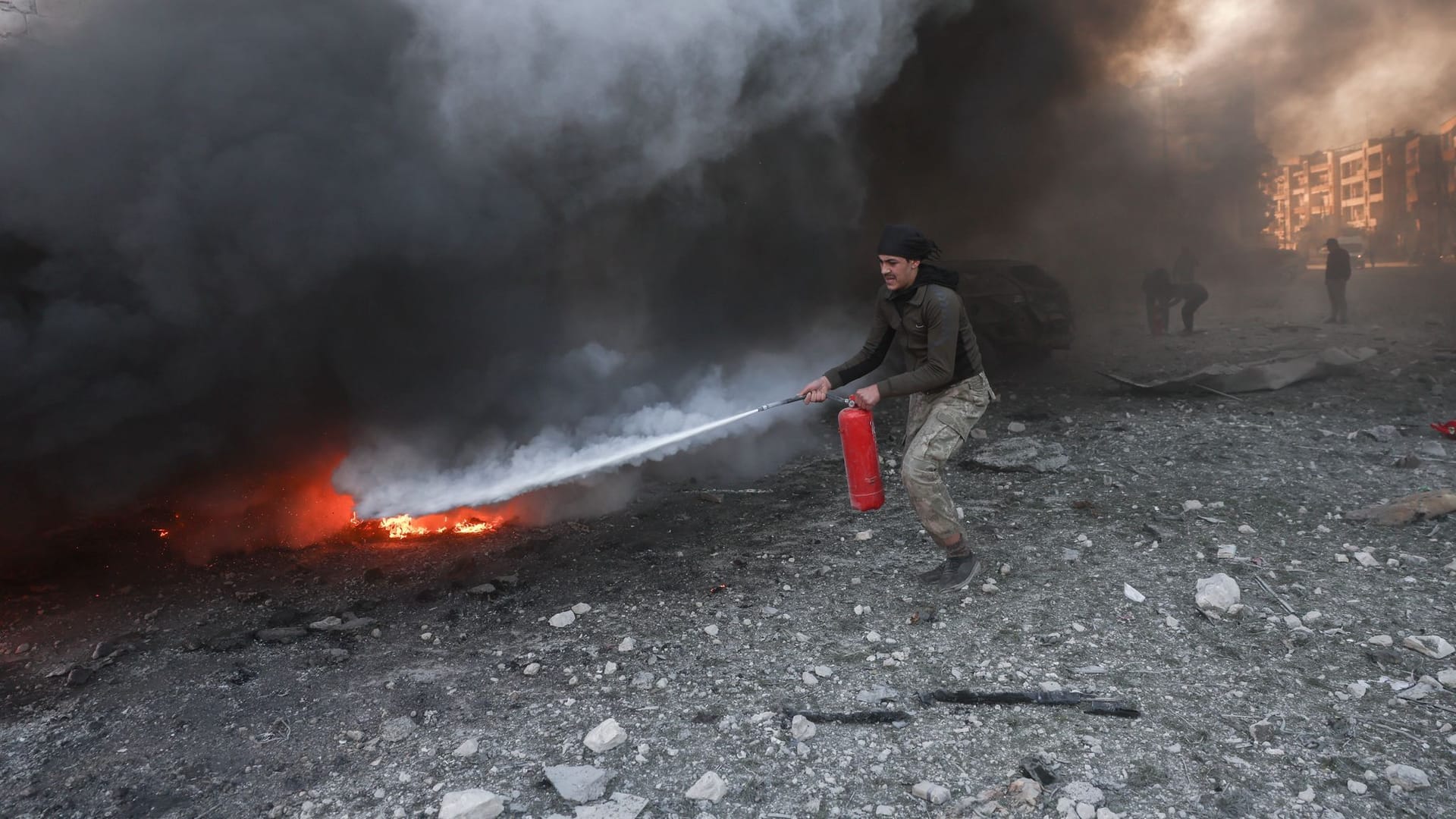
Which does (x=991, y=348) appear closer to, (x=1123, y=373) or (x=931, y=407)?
(x=1123, y=373)

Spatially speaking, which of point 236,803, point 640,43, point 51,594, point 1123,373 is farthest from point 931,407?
point 1123,373

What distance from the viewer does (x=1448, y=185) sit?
2391cm

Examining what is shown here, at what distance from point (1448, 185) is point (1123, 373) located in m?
21.7

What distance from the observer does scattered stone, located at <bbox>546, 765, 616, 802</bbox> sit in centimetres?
264

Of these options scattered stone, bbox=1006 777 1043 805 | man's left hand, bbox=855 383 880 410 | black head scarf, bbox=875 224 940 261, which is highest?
black head scarf, bbox=875 224 940 261

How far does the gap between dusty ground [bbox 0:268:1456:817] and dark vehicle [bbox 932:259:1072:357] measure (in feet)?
13.6

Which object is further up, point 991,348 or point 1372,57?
point 1372,57

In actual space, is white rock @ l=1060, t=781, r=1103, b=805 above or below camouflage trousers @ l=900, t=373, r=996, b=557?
below

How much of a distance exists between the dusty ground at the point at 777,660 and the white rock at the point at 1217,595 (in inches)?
3.3

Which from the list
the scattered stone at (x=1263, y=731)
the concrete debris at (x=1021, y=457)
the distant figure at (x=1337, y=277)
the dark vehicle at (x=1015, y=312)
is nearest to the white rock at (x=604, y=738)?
the scattered stone at (x=1263, y=731)

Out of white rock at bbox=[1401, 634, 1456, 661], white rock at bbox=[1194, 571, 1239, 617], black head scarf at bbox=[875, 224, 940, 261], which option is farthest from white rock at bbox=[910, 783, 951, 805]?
black head scarf at bbox=[875, 224, 940, 261]

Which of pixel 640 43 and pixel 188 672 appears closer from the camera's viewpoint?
pixel 188 672

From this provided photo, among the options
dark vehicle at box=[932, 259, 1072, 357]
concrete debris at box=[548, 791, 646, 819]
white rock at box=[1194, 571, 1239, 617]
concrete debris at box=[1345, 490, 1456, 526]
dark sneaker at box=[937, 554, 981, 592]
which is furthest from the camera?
dark vehicle at box=[932, 259, 1072, 357]

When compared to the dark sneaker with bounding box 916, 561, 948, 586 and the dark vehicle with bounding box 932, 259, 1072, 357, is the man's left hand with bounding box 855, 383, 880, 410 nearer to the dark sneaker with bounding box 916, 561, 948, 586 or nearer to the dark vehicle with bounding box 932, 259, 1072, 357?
the dark sneaker with bounding box 916, 561, 948, 586
